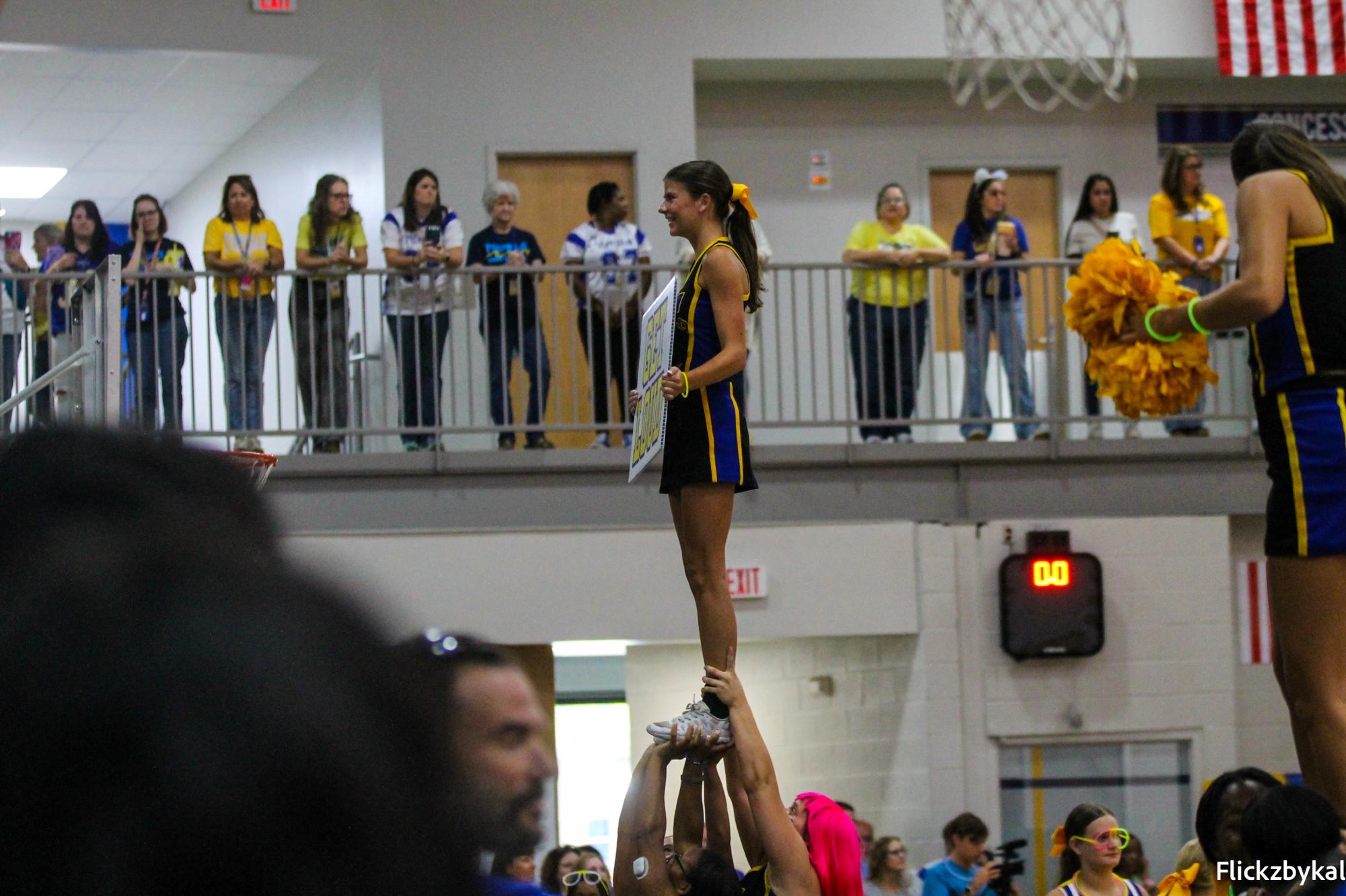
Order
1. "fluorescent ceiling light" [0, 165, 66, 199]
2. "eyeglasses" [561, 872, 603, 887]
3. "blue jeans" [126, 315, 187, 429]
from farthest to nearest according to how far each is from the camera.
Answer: "fluorescent ceiling light" [0, 165, 66, 199] → "blue jeans" [126, 315, 187, 429] → "eyeglasses" [561, 872, 603, 887]

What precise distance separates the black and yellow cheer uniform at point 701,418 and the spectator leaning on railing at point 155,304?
156 inches

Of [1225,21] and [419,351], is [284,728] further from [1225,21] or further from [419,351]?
[1225,21]

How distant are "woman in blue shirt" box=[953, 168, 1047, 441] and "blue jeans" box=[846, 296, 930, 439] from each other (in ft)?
0.91

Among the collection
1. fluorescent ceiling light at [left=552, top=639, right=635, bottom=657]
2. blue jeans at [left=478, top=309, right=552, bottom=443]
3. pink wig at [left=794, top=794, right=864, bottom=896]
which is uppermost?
blue jeans at [left=478, top=309, right=552, bottom=443]

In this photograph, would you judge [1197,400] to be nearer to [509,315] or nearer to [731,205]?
[509,315]

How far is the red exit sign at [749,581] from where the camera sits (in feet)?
28.0

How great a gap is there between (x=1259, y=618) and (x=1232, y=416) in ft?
5.00

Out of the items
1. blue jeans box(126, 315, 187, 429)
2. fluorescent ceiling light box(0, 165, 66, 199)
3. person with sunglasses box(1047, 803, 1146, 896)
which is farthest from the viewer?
fluorescent ceiling light box(0, 165, 66, 199)

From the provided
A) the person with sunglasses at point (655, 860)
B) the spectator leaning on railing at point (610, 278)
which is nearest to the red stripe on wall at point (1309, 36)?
the spectator leaning on railing at point (610, 278)

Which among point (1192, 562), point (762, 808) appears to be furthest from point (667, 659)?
point (762, 808)

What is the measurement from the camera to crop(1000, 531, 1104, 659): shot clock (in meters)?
8.67

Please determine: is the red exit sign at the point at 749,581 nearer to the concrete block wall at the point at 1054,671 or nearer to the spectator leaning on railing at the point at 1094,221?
the concrete block wall at the point at 1054,671

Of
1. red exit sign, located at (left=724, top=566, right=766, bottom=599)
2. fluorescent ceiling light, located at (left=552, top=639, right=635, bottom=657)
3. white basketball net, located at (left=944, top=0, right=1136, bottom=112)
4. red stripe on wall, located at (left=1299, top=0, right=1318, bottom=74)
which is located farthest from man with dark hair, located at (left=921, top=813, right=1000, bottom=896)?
red stripe on wall, located at (left=1299, top=0, right=1318, bottom=74)

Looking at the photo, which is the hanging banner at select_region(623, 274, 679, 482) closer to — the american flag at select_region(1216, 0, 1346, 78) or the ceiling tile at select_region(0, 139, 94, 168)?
the american flag at select_region(1216, 0, 1346, 78)
